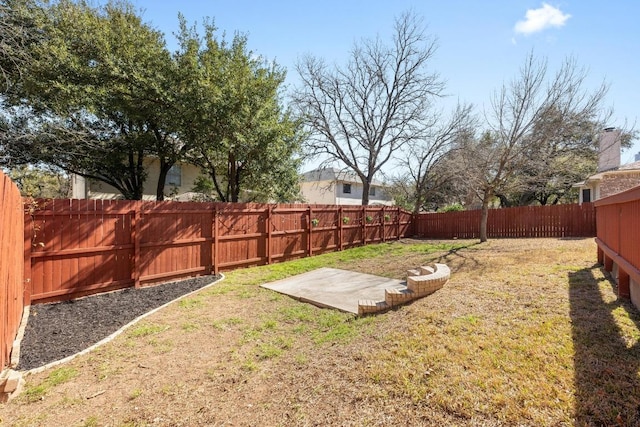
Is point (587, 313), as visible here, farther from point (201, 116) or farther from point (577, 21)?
point (201, 116)

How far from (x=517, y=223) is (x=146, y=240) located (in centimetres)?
1471

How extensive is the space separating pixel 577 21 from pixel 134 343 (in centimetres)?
1105

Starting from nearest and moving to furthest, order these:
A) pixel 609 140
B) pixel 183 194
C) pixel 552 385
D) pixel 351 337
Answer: pixel 552 385 → pixel 351 337 → pixel 609 140 → pixel 183 194

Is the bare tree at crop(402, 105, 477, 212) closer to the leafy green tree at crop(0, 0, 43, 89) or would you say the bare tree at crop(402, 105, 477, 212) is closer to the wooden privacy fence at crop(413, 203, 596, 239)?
the wooden privacy fence at crop(413, 203, 596, 239)

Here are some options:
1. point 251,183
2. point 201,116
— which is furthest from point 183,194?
point 201,116

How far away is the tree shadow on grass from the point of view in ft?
7.09

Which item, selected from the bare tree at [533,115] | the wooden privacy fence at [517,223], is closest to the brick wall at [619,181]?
the wooden privacy fence at [517,223]

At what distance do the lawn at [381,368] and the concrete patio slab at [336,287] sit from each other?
809mm

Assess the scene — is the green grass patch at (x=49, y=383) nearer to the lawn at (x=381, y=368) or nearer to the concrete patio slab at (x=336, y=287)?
the lawn at (x=381, y=368)

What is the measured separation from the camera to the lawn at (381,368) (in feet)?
8.03

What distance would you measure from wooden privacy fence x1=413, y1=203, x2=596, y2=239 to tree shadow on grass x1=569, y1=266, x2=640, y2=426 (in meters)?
10.7

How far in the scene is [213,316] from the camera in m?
5.16

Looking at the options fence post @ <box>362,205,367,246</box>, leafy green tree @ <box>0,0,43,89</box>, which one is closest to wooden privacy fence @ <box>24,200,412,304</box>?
fence post @ <box>362,205,367,246</box>

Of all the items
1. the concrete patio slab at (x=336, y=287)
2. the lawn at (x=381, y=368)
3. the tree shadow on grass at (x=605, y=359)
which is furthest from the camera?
the concrete patio slab at (x=336, y=287)
